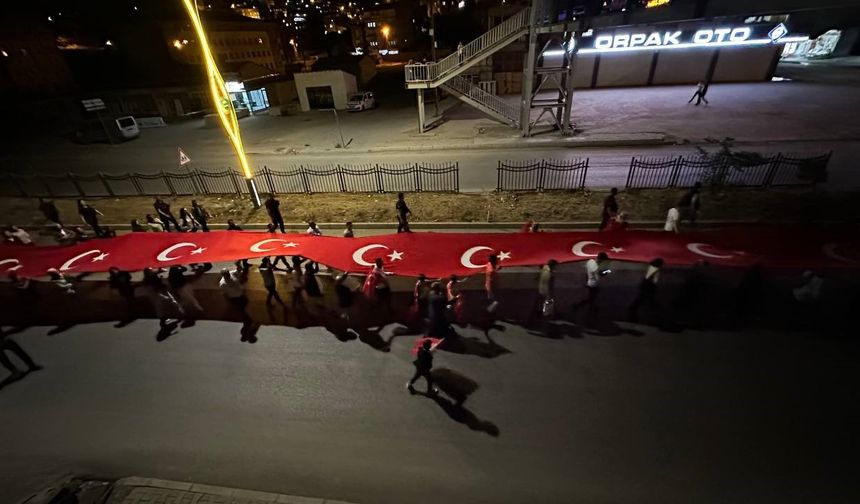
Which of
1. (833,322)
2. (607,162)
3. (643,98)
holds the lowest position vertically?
(833,322)

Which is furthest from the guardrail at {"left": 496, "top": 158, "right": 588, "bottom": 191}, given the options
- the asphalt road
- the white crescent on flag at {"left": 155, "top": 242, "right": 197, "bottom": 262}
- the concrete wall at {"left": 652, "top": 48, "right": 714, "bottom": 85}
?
the concrete wall at {"left": 652, "top": 48, "right": 714, "bottom": 85}

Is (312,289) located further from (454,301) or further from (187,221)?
(187,221)

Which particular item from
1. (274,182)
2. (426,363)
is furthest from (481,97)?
(426,363)

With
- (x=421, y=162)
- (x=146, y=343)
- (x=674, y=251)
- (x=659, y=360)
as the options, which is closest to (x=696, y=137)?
(x=421, y=162)

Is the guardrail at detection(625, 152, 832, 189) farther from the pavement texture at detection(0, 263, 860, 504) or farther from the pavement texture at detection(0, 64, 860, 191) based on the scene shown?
the pavement texture at detection(0, 263, 860, 504)

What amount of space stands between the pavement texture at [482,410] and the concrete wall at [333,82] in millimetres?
31658

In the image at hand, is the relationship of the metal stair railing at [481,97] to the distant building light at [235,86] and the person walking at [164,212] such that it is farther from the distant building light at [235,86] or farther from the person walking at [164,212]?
the distant building light at [235,86]

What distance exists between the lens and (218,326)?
9703 mm

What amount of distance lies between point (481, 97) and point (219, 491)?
25.0m

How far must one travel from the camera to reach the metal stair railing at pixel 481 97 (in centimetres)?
2439

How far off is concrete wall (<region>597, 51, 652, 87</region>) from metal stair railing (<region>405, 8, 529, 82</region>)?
17.2m

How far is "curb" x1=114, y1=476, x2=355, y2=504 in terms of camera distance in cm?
579

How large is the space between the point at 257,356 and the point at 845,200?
19.9 m

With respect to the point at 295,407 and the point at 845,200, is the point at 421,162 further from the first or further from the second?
the point at 845,200
